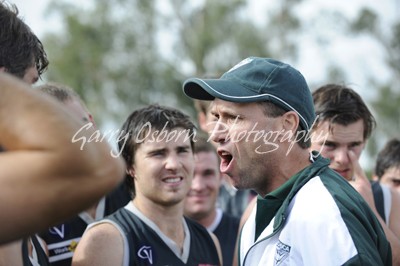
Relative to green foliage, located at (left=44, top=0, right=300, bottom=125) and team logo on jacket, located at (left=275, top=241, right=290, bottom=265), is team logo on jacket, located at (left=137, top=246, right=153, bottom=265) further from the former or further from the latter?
green foliage, located at (left=44, top=0, right=300, bottom=125)

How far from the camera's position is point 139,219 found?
4484mm

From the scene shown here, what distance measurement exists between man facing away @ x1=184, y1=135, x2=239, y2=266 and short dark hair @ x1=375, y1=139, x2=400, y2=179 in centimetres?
182

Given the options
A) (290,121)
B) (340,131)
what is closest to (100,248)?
(290,121)

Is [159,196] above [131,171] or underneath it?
underneath

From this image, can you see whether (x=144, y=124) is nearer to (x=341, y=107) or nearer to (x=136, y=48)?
(x=341, y=107)

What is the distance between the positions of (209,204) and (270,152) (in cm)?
320

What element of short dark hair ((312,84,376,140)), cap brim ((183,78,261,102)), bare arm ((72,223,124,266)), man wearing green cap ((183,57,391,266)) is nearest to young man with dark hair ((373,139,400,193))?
short dark hair ((312,84,376,140))

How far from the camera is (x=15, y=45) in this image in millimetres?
2539

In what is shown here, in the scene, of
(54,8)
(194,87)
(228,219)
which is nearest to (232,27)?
(54,8)

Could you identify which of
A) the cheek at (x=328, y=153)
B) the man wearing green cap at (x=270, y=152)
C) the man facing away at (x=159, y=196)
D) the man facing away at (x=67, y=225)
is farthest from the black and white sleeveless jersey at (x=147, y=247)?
the cheek at (x=328, y=153)

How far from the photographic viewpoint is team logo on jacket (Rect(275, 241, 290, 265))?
2943 millimetres

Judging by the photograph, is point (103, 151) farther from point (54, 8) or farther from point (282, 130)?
point (54, 8)

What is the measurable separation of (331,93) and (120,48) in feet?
105

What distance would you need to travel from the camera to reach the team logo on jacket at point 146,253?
14.0ft
